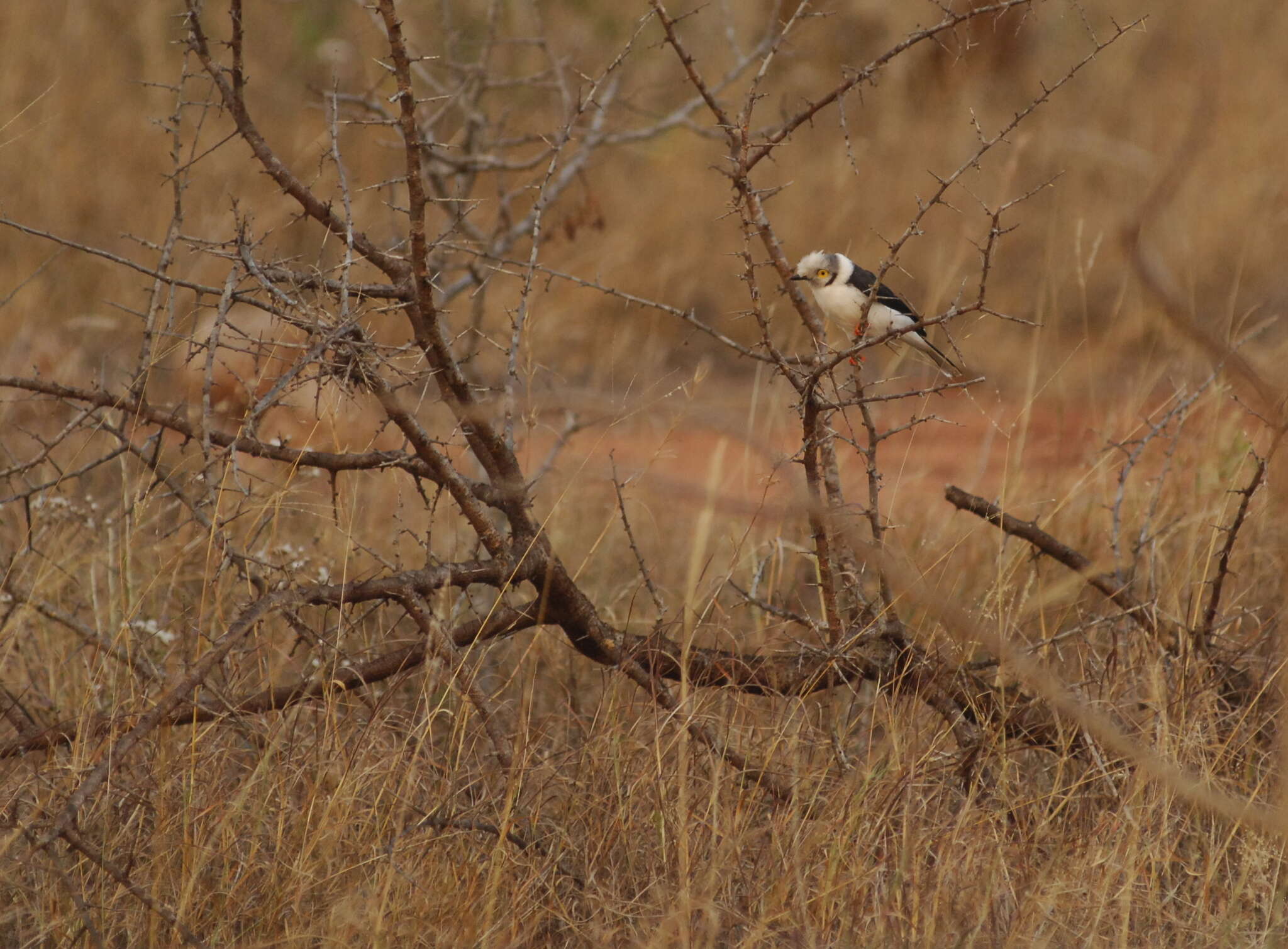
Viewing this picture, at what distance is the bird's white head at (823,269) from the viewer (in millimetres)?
3430

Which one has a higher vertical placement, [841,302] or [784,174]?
[784,174]

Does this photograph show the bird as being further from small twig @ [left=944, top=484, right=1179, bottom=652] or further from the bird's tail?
small twig @ [left=944, top=484, right=1179, bottom=652]

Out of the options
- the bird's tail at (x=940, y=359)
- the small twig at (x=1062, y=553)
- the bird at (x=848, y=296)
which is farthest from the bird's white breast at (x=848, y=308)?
the small twig at (x=1062, y=553)

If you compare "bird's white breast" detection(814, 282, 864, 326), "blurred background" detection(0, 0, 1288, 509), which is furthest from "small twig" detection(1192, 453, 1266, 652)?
"blurred background" detection(0, 0, 1288, 509)

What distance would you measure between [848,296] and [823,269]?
147mm

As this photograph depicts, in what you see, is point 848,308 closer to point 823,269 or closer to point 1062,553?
point 823,269

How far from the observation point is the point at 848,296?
3.37 metres

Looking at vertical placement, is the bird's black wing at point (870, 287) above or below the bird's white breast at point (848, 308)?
above

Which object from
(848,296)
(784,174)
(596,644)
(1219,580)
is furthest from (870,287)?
(784,174)

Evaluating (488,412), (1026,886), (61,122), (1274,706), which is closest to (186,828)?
(488,412)

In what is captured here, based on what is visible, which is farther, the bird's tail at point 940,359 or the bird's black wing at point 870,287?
the bird's tail at point 940,359

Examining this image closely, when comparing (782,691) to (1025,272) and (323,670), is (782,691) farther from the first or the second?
(1025,272)

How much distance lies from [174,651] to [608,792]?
124cm

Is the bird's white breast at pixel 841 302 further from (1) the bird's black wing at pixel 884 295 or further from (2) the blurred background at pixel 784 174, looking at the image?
(2) the blurred background at pixel 784 174
